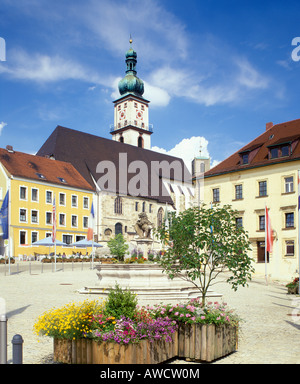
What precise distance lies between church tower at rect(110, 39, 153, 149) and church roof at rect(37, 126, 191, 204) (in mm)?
11352

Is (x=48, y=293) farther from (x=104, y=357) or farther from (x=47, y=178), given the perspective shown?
(x=47, y=178)

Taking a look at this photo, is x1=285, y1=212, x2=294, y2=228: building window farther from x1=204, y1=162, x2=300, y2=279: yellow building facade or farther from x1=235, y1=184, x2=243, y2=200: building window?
x1=235, y1=184, x2=243, y2=200: building window

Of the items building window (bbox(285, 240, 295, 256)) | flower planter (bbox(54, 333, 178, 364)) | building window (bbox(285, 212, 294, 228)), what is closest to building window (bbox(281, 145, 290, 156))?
building window (bbox(285, 212, 294, 228))

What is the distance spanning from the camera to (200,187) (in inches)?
1569

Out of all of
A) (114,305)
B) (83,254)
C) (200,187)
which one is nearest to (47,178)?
(83,254)

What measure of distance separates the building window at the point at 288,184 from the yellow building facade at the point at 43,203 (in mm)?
29671

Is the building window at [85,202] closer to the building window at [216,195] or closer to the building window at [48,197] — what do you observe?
the building window at [48,197]

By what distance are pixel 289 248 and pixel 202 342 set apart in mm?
28064

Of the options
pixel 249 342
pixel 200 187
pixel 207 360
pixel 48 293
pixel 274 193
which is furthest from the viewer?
pixel 200 187

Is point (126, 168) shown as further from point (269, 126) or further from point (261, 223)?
point (261, 223)

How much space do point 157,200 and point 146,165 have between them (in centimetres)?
876

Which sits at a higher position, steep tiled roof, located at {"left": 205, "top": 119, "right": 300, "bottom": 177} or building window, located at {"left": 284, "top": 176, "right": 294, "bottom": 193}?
steep tiled roof, located at {"left": 205, "top": 119, "right": 300, "bottom": 177}

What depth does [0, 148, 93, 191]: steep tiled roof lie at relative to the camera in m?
51.4

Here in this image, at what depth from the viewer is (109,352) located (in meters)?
6.38
